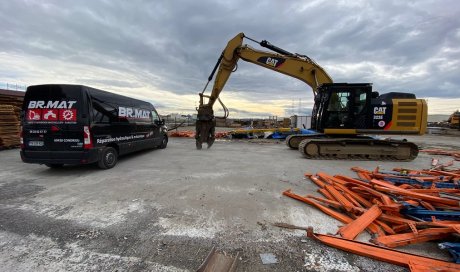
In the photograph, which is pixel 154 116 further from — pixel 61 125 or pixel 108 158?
pixel 61 125

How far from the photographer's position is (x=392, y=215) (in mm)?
3740

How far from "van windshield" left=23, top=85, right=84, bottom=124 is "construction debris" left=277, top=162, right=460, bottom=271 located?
18.7 feet

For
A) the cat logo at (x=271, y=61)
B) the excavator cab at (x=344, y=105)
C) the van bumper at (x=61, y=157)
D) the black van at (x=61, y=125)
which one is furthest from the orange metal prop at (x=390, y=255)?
the cat logo at (x=271, y=61)

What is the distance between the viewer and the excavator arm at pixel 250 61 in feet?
34.3

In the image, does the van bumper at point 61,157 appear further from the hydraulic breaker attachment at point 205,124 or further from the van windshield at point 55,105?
the hydraulic breaker attachment at point 205,124

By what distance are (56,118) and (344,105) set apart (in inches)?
387

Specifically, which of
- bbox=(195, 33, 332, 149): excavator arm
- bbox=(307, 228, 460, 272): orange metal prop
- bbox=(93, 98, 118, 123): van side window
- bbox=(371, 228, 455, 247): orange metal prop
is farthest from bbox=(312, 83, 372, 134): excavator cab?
bbox=(93, 98, 118, 123): van side window

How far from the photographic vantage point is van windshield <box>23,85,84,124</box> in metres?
6.42

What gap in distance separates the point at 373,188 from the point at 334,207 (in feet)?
3.89

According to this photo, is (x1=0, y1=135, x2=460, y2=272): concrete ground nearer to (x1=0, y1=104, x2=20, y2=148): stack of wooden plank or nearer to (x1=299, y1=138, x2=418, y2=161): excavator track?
(x1=299, y1=138, x2=418, y2=161): excavator track

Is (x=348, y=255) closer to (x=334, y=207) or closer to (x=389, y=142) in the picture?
(x=334, y=207)

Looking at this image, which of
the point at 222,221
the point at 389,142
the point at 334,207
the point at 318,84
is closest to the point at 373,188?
the point at 334,207

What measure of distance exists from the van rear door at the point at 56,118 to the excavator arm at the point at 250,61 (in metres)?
4.80

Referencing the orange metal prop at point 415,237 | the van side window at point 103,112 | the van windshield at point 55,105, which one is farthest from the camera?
the van side window at point 103,112
